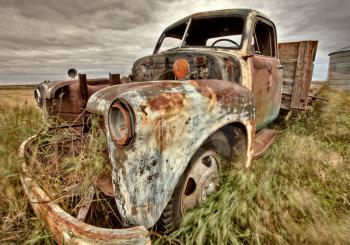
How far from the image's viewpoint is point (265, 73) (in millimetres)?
2883

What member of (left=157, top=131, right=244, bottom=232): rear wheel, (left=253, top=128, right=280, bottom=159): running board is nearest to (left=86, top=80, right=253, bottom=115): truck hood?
(left=157, top=131, right=244, bottom=232): rear wheel

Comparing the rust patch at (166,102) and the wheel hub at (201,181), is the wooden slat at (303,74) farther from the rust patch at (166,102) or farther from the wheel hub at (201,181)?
the rust patch at (166,102)

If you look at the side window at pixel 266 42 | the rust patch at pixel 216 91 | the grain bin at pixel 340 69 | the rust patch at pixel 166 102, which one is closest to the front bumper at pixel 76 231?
the rust patch at pixel 166 102

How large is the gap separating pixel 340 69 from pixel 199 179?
68.6 feet

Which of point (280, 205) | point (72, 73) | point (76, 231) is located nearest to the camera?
point (76, 231)

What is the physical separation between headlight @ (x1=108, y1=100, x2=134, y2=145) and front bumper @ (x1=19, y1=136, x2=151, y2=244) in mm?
432

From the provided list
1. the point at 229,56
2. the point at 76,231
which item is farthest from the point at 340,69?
the point at 76,231

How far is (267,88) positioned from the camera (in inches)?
115

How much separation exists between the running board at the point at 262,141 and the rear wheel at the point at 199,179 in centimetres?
55

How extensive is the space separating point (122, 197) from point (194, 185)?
613mm

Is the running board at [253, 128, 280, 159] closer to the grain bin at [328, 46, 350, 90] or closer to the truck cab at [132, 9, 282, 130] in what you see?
the truck cab at [132, 9, 282, 130]

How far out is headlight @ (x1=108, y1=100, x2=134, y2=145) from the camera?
3.98 ft

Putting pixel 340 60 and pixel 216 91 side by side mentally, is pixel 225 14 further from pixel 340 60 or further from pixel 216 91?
pixel 340 60

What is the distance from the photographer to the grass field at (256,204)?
1.57 m
